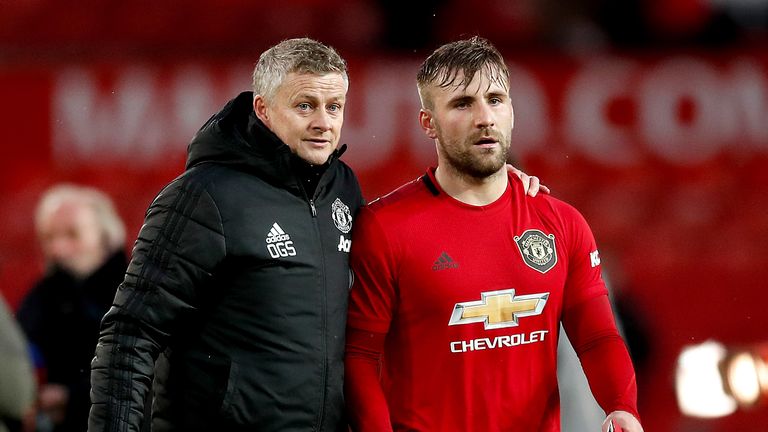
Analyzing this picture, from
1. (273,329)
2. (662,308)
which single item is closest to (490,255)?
(273,329)

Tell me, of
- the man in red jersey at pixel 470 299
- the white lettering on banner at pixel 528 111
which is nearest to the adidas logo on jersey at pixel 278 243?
the man in red jersey at pixel 470 299

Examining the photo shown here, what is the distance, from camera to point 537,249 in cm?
291

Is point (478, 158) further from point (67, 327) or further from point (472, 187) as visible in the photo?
point (67, 327)

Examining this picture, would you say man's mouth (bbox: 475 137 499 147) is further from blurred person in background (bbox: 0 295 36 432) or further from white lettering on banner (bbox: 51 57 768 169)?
white lettering on banner (bbox: 51 57 768 169)

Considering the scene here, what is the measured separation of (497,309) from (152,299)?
81cm

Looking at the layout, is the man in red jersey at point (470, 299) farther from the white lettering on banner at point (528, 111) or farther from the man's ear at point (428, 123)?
the white lettering on banner at point (528, 111)

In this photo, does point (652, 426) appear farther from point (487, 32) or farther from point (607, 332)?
point (607, 332)

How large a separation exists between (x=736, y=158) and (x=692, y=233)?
0.55 meters

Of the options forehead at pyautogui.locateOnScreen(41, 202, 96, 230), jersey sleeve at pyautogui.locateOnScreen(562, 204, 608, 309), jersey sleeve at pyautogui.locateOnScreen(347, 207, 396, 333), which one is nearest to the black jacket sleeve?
jersey sleeve at pyautogui.locateOnScreen(347, 207, 396, 333)

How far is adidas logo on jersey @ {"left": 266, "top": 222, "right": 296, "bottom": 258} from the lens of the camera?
271cm

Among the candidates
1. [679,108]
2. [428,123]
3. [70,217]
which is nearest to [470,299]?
[428,123]

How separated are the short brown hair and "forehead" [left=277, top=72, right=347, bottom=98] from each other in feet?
0.91

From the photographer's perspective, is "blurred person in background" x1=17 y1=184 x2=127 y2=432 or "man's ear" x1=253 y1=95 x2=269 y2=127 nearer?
"man's ear" x1=253 y1=95 x2=269 y2=127

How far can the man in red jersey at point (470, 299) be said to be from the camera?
9.25 feet
